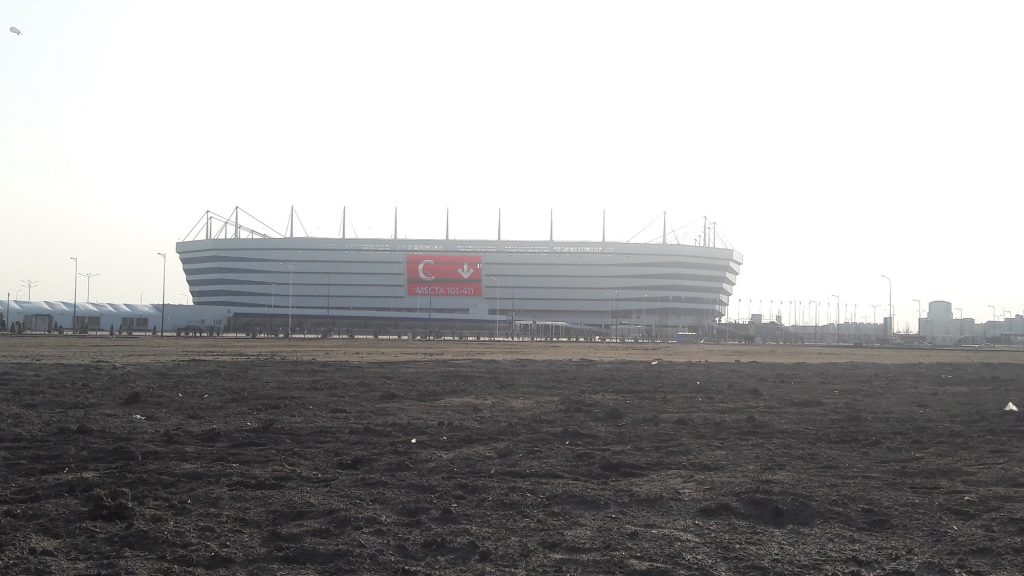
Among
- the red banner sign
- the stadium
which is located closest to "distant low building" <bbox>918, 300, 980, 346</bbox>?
the stadium

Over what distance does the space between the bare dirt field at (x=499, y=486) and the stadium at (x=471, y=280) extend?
14625 cm

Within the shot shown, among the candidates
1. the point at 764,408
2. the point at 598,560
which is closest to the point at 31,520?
the point at 598,560

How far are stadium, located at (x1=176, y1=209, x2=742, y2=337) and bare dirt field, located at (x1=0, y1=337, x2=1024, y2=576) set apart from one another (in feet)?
480

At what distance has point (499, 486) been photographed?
1023cm

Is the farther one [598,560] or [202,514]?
[202,514]

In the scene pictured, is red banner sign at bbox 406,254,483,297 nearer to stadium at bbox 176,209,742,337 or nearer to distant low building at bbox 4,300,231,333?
stadium at bbox 176,209,742,337

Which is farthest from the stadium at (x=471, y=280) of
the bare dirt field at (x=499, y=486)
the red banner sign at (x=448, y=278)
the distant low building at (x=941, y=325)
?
the bare dirt field at (x=499, y=486)

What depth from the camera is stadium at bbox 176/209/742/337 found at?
16775 centimetres

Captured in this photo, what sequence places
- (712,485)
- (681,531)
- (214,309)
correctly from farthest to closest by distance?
(214,309), (712,485), (681,531)

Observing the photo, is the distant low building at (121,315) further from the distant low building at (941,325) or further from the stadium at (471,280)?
the distant low building at (941,325)

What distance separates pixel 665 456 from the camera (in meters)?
12.7

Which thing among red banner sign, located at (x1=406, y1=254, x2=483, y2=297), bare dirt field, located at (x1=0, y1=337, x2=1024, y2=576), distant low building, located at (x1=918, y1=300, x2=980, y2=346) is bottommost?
bare dirt field, located at (x1=0, y1=337, x2=1024, y2=576)

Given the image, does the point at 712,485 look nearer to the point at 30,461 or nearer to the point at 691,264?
the point at 30,461

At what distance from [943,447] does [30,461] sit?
12.7 metres
